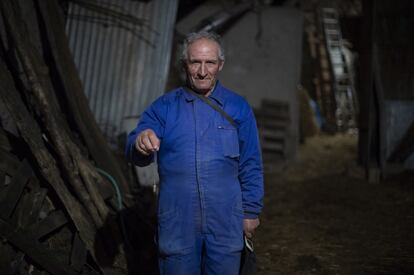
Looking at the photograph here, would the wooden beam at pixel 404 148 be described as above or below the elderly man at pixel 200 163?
below

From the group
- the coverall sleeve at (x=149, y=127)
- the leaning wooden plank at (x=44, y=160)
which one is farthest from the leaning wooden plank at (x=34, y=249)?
the coverall sleeve at (x=149, y=127)

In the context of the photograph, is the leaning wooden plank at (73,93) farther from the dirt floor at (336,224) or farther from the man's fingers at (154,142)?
the man's fingers at (154,142)

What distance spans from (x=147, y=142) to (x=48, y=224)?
78.9 inches

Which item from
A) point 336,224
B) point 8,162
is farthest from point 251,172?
point 336,224

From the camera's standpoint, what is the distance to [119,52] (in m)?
7.43

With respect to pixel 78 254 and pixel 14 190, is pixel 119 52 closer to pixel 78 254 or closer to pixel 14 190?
pixel 14 190

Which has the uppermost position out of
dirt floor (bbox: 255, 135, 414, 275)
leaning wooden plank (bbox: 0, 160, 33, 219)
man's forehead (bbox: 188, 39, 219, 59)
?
man's forehead (bbox: 188, 39, 219, 59)

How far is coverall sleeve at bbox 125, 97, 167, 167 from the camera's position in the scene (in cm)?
279

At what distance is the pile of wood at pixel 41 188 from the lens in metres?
3.79

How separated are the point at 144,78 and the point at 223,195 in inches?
201

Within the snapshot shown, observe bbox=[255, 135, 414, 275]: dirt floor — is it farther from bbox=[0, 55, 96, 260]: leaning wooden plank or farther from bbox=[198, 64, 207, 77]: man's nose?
bbox=[198, 64, 207, 77]: man's nose

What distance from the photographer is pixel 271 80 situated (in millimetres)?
9219

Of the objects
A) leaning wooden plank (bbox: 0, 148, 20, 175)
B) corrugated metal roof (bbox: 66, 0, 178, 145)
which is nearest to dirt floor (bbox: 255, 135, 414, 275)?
leaning wooden plank (bbox: 0, 148, 20, 175)

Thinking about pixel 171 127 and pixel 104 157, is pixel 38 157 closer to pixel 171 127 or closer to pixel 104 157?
pixel 104 157
